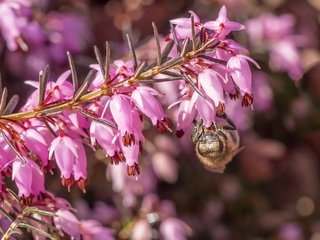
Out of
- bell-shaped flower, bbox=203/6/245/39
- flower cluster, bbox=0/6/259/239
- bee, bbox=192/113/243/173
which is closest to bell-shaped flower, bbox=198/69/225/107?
flower cluster, bbox=0/6/259/239

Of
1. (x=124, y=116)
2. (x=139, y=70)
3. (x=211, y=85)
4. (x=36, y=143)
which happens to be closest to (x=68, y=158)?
(x=36, y=143)

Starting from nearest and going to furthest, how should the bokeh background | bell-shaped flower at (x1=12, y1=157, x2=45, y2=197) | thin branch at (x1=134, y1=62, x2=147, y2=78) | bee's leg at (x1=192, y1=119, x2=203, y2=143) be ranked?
thin branch at (x1=134, y1=62, x2=147, y2=78) → bell-shaped flower at (x1=12, y1=157, x2=45, y2=197) → bee's leg at (x1=192, y1=119, x2=203, y2=143) → the bokeh background

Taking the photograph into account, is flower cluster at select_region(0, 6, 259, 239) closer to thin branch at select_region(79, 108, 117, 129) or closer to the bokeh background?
thin branch at select_region(79, 108, 117, 129)

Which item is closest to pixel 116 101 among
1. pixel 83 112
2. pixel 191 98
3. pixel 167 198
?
pixel 83 112

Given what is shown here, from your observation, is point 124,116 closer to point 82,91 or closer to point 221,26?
point 82,91

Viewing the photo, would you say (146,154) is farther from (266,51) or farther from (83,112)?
(83,112)

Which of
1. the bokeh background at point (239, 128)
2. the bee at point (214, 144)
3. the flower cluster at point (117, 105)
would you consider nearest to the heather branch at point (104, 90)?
the flower cluster at point (117, 105)

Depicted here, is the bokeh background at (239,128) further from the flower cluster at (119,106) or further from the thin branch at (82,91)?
the thin branch at (82,91)
